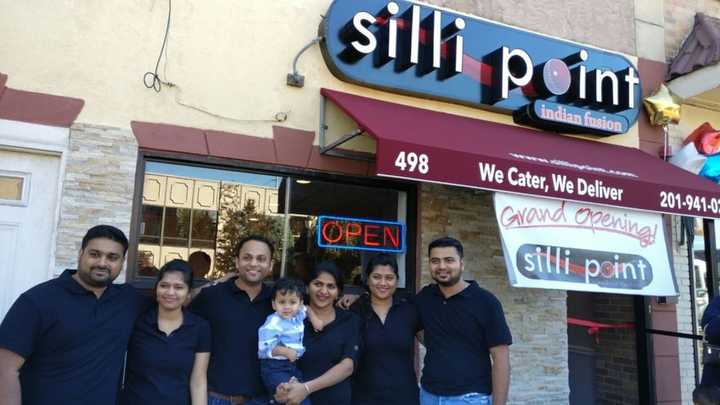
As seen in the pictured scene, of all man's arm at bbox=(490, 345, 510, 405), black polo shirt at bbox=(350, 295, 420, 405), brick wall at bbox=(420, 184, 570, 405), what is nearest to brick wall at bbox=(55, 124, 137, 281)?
black polo shirt at bbox=(350, 295, 420, 405)

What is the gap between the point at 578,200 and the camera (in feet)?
16.5

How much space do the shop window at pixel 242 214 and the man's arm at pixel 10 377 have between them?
1.84 metres

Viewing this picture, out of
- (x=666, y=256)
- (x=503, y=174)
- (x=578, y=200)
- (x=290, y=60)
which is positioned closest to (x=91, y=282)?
(x=290, y=60)

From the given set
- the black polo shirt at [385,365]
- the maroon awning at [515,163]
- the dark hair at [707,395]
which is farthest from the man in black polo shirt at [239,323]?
the dark hair at [707,395]

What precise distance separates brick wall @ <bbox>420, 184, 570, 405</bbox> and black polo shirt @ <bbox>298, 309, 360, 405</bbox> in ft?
7.72

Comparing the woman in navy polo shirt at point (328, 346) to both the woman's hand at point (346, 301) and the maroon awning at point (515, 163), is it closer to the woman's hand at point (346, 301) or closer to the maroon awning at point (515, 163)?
the woman's hand at point (346, 301)

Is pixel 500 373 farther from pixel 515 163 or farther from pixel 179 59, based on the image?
pixel 179 59

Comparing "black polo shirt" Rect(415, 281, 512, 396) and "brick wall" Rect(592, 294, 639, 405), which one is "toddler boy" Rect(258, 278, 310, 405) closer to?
"black polo shirt" Rect(415, 281, 512, 396)

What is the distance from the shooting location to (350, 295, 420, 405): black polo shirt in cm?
339

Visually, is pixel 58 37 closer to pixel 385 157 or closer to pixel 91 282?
pixel 91 282

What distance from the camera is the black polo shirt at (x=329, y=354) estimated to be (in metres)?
3.30

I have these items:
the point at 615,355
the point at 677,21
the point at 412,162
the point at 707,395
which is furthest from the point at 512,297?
the point at 677,21

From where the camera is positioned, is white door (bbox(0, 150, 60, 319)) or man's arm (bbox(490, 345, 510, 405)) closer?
man's arm (bbox(490, 345, 510, 405))

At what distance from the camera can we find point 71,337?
280 centimetres
